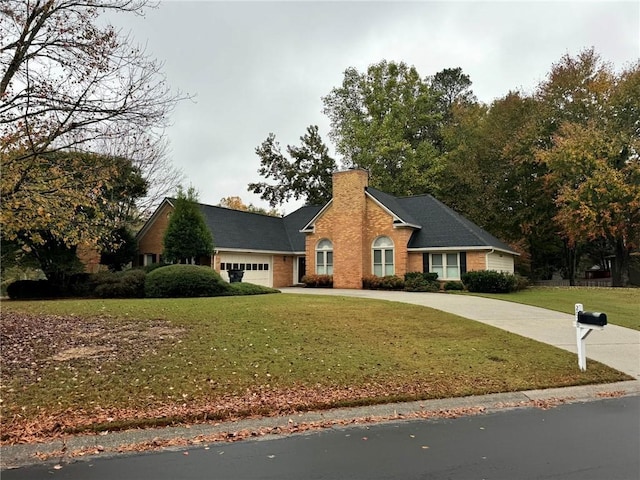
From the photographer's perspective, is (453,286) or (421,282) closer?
(453,286)

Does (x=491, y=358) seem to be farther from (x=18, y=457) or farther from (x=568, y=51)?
(x=568, y=51)

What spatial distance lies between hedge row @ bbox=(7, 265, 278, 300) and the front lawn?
20.6 feet

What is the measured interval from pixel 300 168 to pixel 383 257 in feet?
70.9

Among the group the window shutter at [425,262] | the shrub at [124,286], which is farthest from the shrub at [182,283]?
the window shutter at [425,262]

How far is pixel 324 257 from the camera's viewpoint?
2934 centimetres

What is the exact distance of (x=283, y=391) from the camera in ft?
21.6

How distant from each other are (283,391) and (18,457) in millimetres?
3183

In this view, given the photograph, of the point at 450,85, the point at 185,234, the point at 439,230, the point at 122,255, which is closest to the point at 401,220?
the point at 439,230

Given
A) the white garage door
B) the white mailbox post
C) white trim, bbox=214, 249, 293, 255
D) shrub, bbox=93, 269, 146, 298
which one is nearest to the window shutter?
white trim, bbox=214, 249, 293, 255

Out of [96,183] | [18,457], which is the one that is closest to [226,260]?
[96,183]

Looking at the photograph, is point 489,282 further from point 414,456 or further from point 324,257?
point 414,456

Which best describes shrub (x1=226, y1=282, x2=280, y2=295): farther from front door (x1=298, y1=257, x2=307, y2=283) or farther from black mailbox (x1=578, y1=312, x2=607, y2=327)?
black mailbox (x1=578, y1=312, x2=607, y2=327)

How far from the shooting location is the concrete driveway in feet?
30.5

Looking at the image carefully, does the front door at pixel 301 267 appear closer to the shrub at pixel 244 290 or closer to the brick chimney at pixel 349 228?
the brick chimney at pixel 349 228
